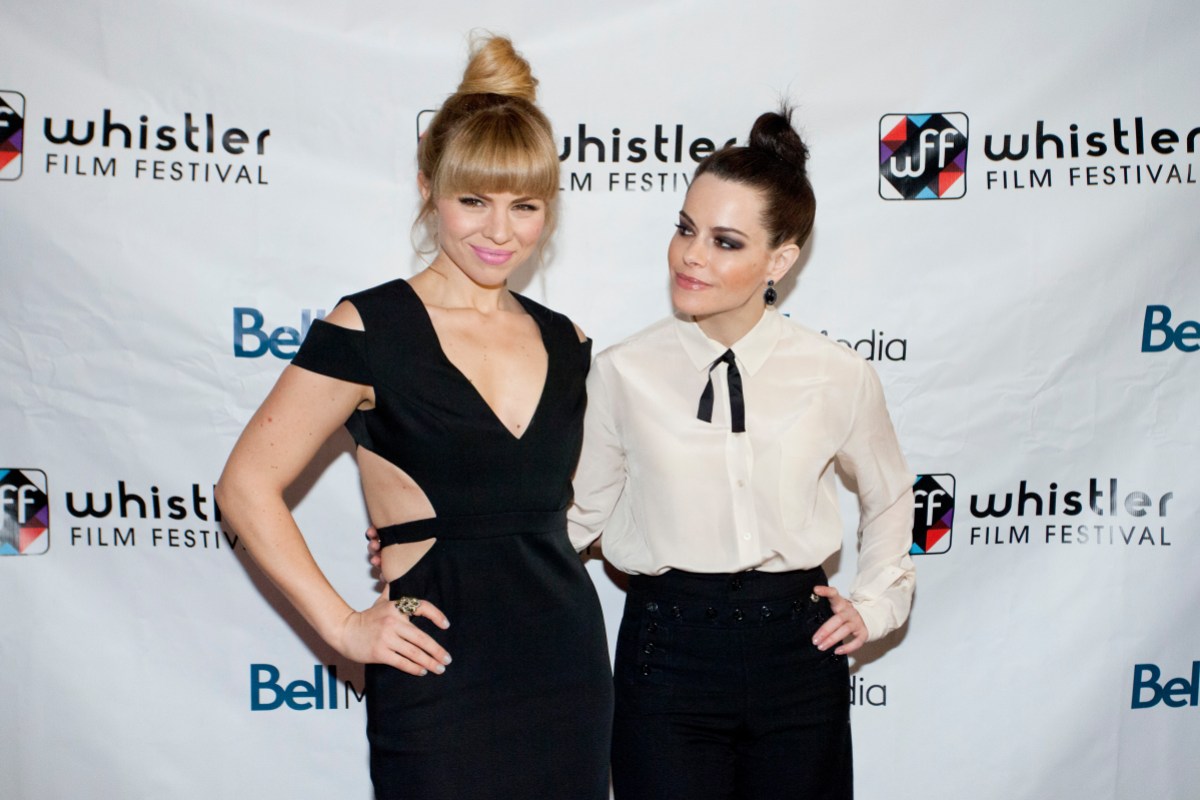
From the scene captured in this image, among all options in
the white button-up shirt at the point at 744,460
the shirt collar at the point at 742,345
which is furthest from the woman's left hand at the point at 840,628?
the shirt collar at the point at 742,345

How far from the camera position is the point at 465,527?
1.75 metres

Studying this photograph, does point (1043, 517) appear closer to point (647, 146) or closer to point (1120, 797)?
point (1120, 797)

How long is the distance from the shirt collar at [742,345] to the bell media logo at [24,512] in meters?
1.55

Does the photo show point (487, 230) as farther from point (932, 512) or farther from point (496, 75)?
point (932, 512)

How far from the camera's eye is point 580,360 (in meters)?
1.99

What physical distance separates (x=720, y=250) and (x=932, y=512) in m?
1.05

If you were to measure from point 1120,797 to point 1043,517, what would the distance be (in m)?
0.78

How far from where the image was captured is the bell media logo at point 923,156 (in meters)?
2.57

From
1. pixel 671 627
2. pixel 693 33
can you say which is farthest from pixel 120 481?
pixel 693 33

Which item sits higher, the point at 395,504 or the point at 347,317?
the point at 347,317

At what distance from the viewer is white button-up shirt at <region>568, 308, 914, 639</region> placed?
2035 mm

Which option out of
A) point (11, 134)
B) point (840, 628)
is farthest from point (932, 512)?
point (11, 134)

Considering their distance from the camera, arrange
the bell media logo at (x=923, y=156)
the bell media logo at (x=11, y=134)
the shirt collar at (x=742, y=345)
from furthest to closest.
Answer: the bell media logo at (x=923, y=156)
the bell media logo at (x=11, y=134)
the shirt collar at (x=742, y=345)

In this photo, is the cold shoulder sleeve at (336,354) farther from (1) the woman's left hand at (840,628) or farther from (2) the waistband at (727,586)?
(1) the woman's left hand at (840,628)
